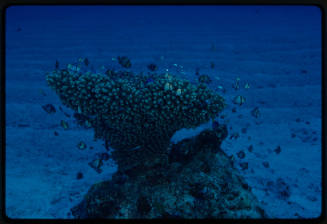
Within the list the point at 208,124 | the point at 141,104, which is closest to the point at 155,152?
the point at 141,104

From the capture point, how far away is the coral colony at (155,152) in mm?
2531

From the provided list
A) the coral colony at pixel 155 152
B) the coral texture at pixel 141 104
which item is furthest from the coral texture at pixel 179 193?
the coral texture at pixel 141 104

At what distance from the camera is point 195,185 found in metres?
2.67

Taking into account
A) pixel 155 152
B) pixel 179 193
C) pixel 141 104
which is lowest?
pixel 179 193

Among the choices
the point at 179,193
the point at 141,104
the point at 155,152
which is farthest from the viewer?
the point at 155,152

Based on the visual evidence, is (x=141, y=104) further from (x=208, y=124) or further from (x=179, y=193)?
(x=208, y=124)

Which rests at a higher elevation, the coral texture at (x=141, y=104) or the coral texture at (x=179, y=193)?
the coral texture at (x=141, y=104)

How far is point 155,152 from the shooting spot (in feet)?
10.3

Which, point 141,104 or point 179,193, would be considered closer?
point 179,193

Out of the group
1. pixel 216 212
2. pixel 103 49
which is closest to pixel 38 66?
pixel 103 49

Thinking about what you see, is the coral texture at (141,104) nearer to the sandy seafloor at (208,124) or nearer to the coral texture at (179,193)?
the coral texture at (179,193)

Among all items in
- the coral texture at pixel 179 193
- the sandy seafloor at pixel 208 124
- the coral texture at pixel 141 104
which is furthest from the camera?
the sandy seafloor at pixel 208 124

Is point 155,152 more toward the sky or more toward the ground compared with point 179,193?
more toward the sky

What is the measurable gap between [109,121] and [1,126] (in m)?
1.08
